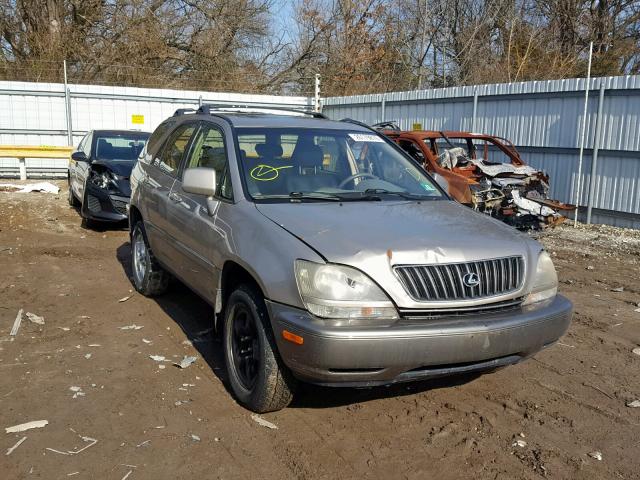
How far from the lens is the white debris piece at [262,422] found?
142 inches

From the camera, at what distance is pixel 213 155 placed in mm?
4723

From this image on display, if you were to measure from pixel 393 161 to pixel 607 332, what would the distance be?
2474mm

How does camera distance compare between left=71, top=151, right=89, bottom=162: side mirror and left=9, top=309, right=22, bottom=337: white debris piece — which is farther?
left=71, top=151, right=89, bottom=162: side mirror

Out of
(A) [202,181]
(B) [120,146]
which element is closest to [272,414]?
(A) [202,181]

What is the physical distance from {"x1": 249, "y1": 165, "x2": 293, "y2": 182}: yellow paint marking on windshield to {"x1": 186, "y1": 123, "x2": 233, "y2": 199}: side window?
19 centimetres

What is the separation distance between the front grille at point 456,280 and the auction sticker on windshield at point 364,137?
193 cm

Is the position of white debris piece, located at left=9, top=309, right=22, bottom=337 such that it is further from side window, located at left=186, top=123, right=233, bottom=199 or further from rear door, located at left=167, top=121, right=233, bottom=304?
side window, located at left=186, top=123, right=233, bottom=199

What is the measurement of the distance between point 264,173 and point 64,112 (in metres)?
14.6

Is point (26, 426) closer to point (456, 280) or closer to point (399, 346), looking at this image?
point (399, 346)

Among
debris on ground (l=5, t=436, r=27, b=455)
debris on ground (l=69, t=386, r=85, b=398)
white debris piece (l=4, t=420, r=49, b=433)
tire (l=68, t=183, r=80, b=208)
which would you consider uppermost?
tire (l=68, t=183, r=80, b=208)

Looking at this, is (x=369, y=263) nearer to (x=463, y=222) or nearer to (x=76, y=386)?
(x=463, y=222)

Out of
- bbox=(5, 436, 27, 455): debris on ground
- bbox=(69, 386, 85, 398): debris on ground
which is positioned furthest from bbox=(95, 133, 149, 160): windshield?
bbox=(5, 436, 27, 455): debris on ground

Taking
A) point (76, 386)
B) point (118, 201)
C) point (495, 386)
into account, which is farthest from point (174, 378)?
point (118, 201)

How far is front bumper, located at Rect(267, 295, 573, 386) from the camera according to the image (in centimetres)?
311
